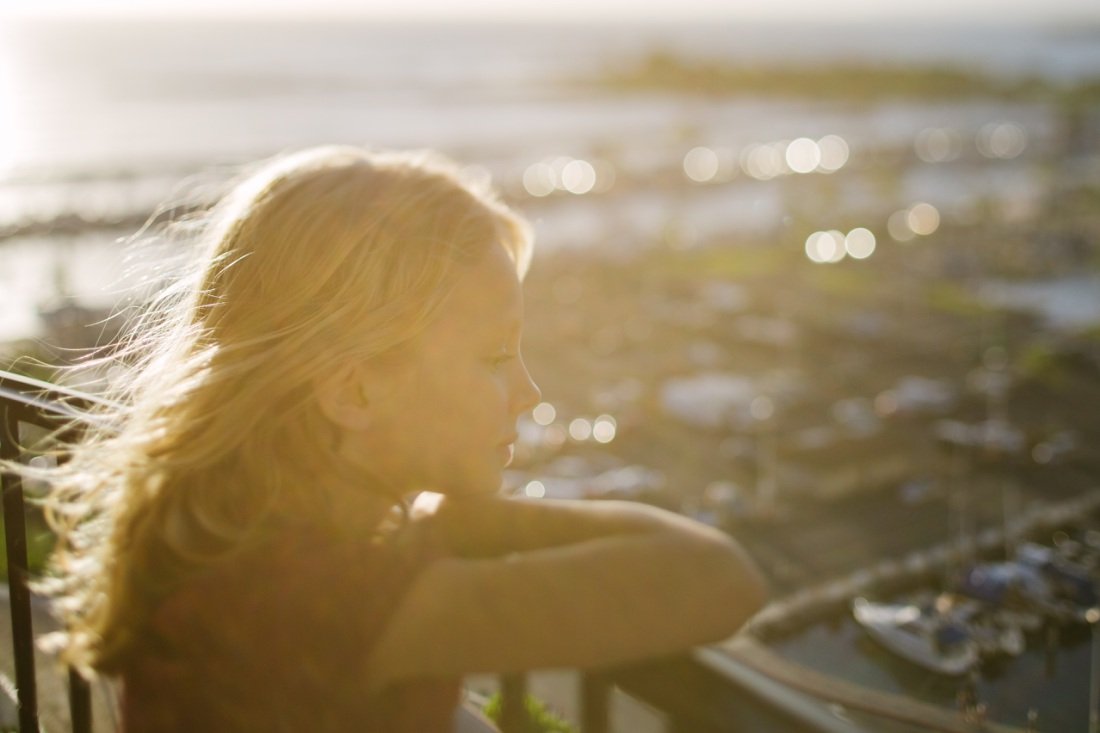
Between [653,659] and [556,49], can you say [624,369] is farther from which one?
[556,49]

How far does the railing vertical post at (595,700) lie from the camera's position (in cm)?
76

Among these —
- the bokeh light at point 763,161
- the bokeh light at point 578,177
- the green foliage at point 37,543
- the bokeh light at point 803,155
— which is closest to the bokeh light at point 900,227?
the bokeh light at point 763,161

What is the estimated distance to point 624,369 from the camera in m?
14.5

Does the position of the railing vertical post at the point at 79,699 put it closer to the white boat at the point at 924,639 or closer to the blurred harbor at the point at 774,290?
the blurred harbor at the point at 774,290

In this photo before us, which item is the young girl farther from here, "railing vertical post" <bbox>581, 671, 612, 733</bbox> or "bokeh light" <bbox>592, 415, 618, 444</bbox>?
"bokeh light" <bbox>592, 415, 618, 444</bbox>

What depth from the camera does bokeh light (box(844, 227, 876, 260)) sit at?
23078mm

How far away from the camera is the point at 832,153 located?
126 ft

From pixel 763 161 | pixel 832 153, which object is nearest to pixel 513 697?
pixel 763 161

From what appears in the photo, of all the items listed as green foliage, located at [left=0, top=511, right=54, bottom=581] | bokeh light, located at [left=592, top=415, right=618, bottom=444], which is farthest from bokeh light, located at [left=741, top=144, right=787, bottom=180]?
green foliage, located at [left=0, top=511, right=54, bottom=581]

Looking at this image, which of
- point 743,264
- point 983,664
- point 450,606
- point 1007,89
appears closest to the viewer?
point 450,606

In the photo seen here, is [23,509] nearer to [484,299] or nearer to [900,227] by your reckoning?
[484,299]

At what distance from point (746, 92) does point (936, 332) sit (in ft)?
161

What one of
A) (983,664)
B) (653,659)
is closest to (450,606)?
(653,659)

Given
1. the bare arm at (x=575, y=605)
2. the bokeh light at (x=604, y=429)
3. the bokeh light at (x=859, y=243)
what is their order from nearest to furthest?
the bare arm at (x=575, y=605) < the bokeh light at (x=604, y=429) < the bokeh light at (x=859, y=243)
